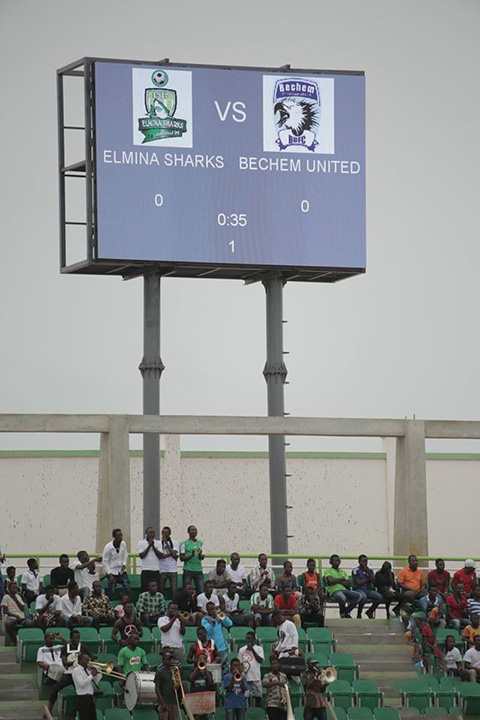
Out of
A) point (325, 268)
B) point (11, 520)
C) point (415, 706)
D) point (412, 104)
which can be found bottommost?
point (415, 706)

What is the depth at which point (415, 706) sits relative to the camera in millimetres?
23328

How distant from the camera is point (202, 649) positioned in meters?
22.2

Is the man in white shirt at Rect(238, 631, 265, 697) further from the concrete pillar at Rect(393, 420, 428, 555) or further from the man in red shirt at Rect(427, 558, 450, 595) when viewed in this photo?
the concrete pillar at Rect(393, 420, 428, 555)

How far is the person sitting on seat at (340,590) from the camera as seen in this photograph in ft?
84.1

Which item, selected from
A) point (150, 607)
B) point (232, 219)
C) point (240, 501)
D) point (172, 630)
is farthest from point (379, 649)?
point (240, 501)

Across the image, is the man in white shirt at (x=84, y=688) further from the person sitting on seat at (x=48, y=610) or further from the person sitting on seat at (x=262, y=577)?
the person sitting on seat at (x=262, y=577)

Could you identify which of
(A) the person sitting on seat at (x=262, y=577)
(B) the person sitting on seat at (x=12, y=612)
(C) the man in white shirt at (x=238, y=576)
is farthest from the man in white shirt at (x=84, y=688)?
(A) the person sitting on seat at (x=262, y=577)

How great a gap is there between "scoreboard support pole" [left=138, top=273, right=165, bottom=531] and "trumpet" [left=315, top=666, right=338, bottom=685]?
5.85m

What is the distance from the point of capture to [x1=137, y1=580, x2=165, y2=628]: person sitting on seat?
78.2 feet

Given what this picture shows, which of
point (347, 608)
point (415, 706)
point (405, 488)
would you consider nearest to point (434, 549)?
point (405, 488)

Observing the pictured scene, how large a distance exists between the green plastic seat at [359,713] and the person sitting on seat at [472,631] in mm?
2768

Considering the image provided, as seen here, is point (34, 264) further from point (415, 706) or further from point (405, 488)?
point (415, 706)

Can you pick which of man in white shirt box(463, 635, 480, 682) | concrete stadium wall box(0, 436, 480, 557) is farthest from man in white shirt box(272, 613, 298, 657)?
concrete stadium wall box(0, 436, 480, 557)

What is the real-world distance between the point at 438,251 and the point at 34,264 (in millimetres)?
10087
